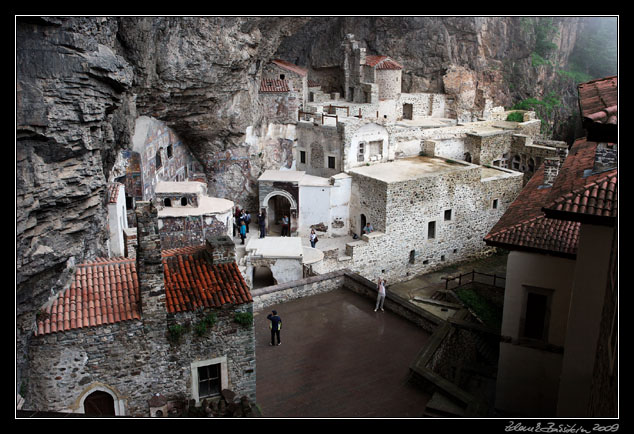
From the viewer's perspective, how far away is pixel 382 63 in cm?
3453

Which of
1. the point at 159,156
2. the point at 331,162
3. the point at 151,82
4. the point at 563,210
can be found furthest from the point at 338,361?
the point at 331,162

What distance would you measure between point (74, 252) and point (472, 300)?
46.1ft

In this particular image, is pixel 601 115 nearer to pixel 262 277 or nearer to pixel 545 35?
pixel 262 277

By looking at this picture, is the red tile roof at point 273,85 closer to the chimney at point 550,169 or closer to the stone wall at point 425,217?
the stone wall at point 425,217

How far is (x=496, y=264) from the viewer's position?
2711 cm

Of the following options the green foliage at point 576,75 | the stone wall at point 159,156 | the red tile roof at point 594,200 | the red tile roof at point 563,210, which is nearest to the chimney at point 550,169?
the red tile roof at point 563,210

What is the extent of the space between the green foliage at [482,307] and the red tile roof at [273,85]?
1352 centimetres

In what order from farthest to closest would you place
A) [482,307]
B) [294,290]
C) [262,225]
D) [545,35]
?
[545,35], [262,225], [482,307], [294,290]

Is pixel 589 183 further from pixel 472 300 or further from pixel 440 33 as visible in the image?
pixel 440 33

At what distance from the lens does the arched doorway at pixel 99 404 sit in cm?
1011

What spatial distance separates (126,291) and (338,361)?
592 centimetres

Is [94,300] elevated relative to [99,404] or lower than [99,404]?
elevated

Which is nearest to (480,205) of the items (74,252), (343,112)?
(343,112)

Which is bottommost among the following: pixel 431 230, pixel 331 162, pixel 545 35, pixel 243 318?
pixel 431 230
